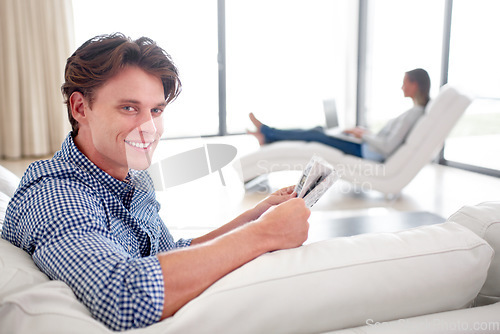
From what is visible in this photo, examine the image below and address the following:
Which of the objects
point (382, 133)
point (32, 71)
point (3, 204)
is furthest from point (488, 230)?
point (32, 71)

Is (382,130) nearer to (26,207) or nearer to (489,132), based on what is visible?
(489,132)

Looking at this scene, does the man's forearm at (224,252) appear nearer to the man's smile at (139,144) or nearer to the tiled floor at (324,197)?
the man's smile at (139,144)

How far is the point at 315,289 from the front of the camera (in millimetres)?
623

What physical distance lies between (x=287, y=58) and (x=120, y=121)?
5.86 m

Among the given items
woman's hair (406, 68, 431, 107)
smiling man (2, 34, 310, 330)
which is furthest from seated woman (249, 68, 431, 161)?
smiling man (2, 34, 310, 330)

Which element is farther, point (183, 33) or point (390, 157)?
point (183, 33)

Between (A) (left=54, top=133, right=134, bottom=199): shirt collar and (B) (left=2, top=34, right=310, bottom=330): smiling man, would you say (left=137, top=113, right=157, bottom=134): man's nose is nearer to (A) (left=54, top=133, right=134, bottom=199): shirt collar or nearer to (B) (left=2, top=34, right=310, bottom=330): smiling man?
(B) (left=2, top=34, right=310, bottom=330): smiling man

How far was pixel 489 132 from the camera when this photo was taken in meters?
4.61

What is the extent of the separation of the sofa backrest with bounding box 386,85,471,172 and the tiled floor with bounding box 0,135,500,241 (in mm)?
305

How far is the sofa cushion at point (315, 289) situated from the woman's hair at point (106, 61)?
415mm

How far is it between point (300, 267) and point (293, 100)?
20.8ft

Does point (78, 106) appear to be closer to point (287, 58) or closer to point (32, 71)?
point (32, 71)

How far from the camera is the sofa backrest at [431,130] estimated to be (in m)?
3.23

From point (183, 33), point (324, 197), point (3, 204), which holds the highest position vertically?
point (183, 33)
